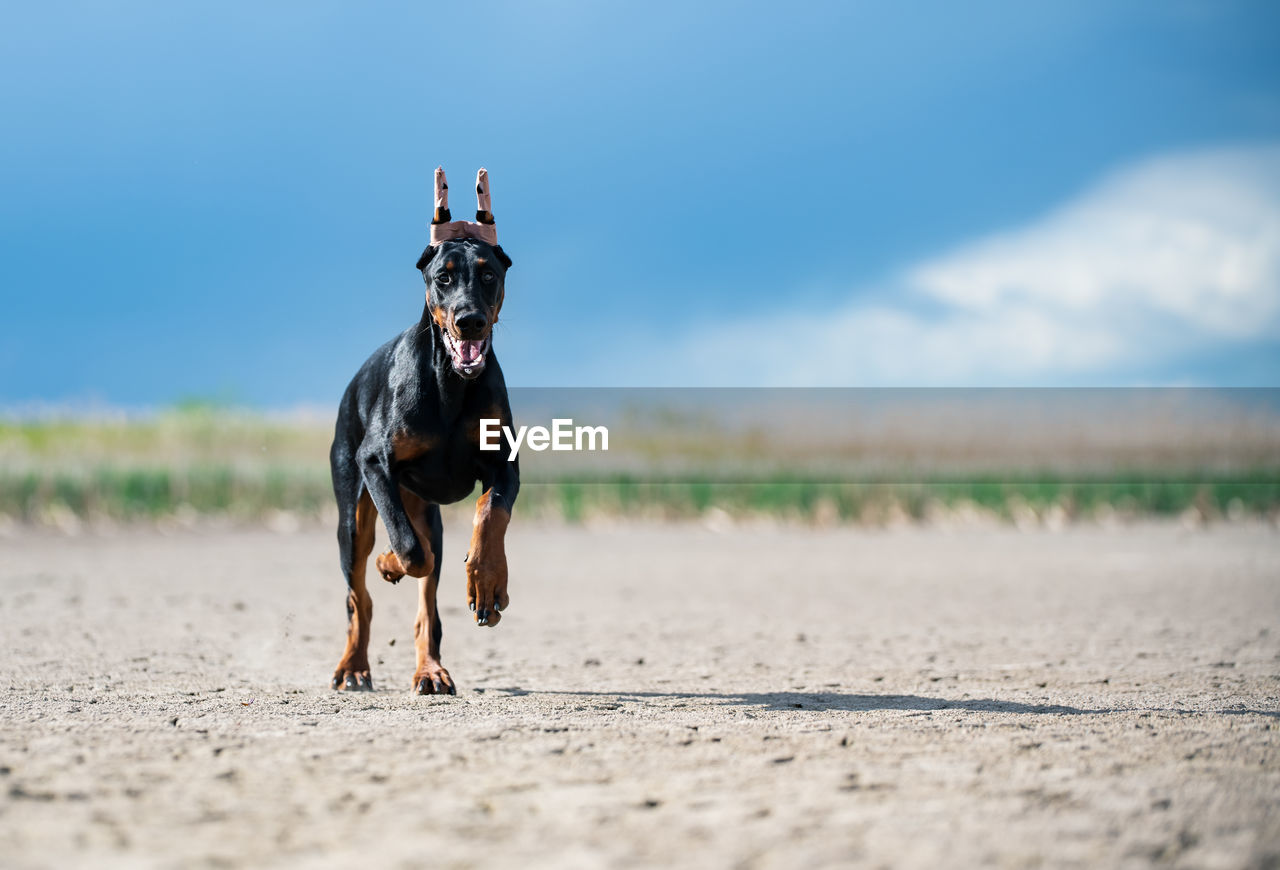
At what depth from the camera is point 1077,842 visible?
3404mm

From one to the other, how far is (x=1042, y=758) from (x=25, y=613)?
9717 mm

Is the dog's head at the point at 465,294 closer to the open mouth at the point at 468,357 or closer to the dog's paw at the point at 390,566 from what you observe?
the open mouth at the point at 468,357

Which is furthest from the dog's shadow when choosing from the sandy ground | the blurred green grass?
the blurred green grass

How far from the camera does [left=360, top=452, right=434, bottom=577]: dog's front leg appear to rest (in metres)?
5.95

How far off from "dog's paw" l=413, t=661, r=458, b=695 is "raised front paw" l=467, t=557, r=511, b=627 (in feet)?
3.31

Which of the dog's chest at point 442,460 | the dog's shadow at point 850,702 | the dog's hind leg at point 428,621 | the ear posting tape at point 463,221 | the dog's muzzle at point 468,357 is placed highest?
the ear posting tape at point 463,221

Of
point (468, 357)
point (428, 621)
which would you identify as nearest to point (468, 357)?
point (468, 357)

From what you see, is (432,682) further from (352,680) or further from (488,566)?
(488,566)

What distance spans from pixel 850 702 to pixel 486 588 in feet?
6.64

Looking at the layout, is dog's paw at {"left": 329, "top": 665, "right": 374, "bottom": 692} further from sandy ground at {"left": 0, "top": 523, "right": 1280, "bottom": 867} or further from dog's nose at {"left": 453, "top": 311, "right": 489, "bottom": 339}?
dog's nose at {"left": 453, "top": 311, "right": 489, "bottom": 339}

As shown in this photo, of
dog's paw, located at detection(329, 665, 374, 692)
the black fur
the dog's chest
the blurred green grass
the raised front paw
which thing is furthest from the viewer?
the blurred green grass

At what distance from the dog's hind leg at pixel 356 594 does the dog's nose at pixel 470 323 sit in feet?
5.03

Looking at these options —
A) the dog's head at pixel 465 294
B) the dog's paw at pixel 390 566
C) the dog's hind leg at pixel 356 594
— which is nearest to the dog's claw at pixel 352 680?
the dog's hind leg at pixel 356 594

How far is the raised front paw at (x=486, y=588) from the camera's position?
5.60m
